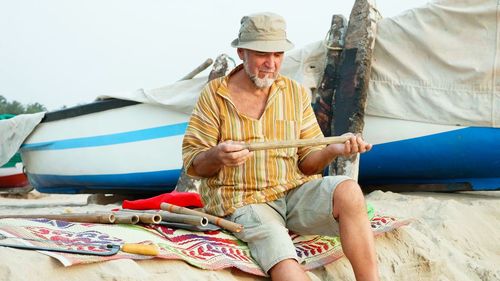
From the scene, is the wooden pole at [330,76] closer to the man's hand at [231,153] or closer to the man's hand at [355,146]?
the man's hand at [355,146]

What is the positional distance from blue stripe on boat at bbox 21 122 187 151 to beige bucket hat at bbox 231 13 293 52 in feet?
11.6

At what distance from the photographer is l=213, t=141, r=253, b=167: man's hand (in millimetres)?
2820

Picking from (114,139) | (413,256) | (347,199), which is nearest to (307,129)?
(347,199)

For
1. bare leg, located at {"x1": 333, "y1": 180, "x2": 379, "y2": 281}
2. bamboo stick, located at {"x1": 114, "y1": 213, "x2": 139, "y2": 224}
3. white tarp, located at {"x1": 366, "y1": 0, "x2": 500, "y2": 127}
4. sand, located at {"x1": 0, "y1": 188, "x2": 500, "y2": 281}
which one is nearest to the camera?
sand, located at {"x1": 0, "y1": 188, "x2": 500, "y2": 281}

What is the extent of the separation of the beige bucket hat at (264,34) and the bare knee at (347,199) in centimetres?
74

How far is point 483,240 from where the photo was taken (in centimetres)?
404

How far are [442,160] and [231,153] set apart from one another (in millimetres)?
2923

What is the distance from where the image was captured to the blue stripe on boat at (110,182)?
22.8ft

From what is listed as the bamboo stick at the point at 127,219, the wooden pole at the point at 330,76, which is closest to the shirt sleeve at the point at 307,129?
the bamboo stick at the point at 127,219

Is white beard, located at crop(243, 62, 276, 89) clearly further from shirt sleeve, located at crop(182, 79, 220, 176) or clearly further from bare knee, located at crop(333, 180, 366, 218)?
bare knee, located at crop(333, 180, 366, 218)

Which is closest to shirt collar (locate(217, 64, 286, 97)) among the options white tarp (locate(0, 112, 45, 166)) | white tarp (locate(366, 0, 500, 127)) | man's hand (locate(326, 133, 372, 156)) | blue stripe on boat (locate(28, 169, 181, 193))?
man's hand (locate(326, 133, 372, 156))

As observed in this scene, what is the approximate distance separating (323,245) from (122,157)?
14.4 feet

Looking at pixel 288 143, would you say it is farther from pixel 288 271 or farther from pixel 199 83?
pixel 199 83

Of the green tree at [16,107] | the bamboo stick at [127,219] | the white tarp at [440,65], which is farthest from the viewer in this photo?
the green tree at [16,107]
